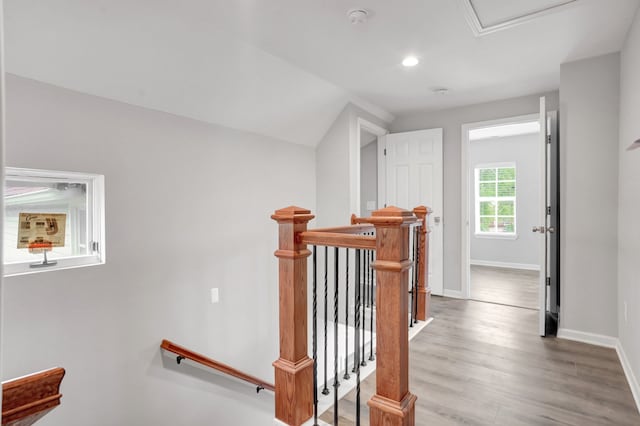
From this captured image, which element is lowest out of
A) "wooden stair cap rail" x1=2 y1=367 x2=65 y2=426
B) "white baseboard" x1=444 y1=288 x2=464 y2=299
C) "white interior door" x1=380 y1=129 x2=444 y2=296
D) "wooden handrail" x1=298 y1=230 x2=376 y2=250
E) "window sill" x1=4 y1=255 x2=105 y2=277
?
"white baseboard" x1=444 y1=288 x2=464 y2=299

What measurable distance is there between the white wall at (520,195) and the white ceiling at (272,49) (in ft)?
10.4

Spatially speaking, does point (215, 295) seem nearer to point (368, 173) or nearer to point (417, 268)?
point (417, 268)

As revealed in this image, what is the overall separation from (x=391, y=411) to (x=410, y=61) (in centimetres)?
272

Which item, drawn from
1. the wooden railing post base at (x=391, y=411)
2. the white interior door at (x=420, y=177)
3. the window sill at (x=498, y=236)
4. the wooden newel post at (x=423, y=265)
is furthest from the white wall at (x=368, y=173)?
the wooden railing post base at (x=391, y=411)

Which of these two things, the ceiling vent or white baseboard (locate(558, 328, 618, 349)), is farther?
white baseboard (locate(558, 328, 618, 349))

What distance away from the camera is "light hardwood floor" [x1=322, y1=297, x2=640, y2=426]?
1.87 metres

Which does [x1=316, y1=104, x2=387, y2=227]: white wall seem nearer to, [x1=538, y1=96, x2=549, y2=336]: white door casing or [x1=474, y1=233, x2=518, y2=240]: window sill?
[x1=538, y1=96, x2=549, y2=336]: white door casing

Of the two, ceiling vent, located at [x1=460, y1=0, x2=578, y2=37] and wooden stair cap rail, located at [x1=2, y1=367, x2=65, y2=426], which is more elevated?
ceiling vent, located at [x1=460, y1=0, x2=578, y2=37]

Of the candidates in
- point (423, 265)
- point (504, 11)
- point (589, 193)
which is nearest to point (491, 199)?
point (589, 193)

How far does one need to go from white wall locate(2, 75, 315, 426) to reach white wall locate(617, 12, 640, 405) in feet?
9.57

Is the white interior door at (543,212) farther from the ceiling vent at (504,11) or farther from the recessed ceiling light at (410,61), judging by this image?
the recessed ceiling light at (410,61)

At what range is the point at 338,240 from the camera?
5.13ft

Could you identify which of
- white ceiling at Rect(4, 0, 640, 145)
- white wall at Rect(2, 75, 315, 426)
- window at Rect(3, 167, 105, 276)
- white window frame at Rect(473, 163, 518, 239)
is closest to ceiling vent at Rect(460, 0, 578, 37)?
white ceiling at Rect(4, 0, 640, 145)

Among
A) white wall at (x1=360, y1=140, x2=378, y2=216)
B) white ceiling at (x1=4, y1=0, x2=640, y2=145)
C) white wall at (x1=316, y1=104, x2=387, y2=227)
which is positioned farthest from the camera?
white wall at (x1=360, y1=140, x2=378, y2=216)
